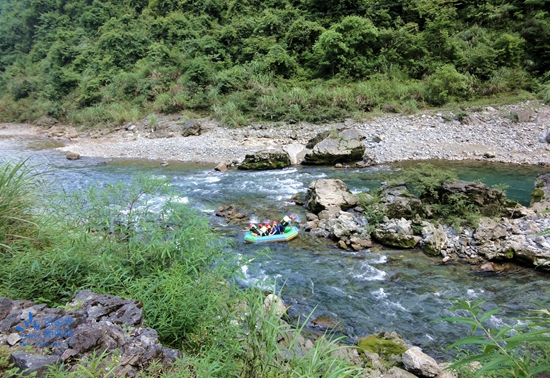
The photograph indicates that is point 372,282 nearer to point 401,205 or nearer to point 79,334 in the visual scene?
point 401,205

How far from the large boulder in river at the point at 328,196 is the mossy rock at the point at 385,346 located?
424 centimetres

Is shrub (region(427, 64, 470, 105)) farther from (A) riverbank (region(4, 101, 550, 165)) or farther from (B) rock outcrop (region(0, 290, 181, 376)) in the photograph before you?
(B) rock outcrop (region(0, 290, 181, 376))

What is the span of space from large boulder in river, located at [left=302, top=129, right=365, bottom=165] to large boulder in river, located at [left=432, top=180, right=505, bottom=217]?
494cm

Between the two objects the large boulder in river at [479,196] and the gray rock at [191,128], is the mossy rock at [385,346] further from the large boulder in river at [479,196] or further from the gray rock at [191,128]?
the gray rock at [191,128]

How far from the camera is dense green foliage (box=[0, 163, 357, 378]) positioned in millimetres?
2035

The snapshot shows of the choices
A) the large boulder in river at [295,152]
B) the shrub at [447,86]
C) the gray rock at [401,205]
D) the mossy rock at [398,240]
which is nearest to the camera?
the mossy rock at [398,240]

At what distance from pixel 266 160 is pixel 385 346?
8.80 meters

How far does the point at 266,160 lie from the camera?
1202 cm

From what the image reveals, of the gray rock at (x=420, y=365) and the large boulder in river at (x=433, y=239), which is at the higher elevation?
the gray rock at (x=420, y=365)

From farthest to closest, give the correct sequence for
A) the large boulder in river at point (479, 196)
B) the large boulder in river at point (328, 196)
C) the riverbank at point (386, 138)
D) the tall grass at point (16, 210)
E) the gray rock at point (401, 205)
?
the riverbank at point (386, 138), the large boulder in river at point (328, 196), the gray rock at point (401, 205), the large boulder in river at point (479, 196), the tall grass at point (16, 210)

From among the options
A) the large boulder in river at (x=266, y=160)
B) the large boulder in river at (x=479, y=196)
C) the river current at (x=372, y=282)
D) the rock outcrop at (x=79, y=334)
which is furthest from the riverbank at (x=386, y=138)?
the rock outcrop at (x=79, y=334)

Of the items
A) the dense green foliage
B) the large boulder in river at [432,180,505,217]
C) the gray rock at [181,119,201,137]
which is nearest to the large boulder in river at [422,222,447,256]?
the large boulder in river at [432,180,505,217]

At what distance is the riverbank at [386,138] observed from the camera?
38.6 ft

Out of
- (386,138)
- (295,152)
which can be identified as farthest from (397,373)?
(386,138)
